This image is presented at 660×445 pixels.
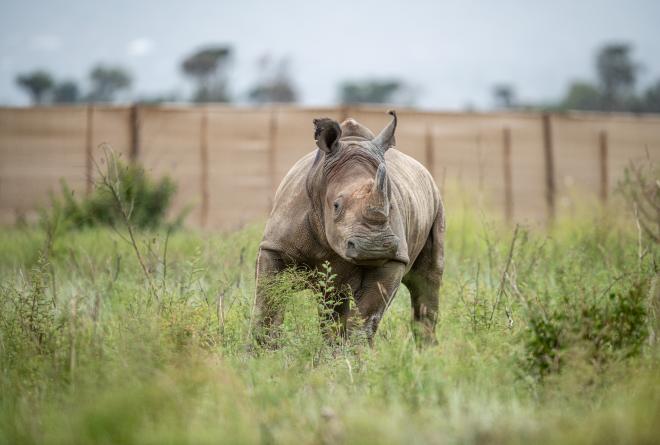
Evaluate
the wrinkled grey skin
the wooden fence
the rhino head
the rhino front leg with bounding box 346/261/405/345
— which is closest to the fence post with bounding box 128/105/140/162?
the wooden fence

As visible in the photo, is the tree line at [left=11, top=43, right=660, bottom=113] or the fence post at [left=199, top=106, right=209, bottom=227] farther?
the tree line at [left=11, top=43, right=660, bottom=113]

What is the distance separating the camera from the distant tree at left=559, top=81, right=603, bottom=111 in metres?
72.3

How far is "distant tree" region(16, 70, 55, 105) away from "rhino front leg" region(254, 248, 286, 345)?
75.1 meters

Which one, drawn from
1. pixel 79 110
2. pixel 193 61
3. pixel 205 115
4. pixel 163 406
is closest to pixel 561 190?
pixel 205 115

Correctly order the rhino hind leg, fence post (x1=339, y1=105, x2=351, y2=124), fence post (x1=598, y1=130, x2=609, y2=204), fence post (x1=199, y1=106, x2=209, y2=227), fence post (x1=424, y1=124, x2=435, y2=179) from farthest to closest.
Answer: fence post (x1=598, y1=130, x2=609, y2=204)
fence post (x1=424, y1=124, x2=435, y2=179)
fence post (x1=199, y1=106, x2=209, y2=227)
fence post (x1=339, y1=105, x2=351, y2=124)
the rhino hind leg

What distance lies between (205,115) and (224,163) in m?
1.03

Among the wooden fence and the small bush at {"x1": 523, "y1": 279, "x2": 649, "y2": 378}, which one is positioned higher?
the wooden fence

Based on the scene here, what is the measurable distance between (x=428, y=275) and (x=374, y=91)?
77220 mm

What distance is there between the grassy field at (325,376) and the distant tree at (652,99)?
5442 centimetres

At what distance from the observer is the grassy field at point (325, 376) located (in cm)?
392

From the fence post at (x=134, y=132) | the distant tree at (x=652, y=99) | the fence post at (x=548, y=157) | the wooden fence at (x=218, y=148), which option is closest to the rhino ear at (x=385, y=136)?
the wooden fence at (x=218, y=148)

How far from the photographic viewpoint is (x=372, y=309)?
6180 mm

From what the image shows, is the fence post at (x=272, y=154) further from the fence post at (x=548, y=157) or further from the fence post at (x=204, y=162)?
the fence post at (x=548, y=157)

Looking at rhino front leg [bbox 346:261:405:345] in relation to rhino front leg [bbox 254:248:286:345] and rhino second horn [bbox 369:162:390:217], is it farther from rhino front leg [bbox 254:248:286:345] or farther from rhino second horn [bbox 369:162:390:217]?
rhino second horn [bbox 369:162:390:217]
